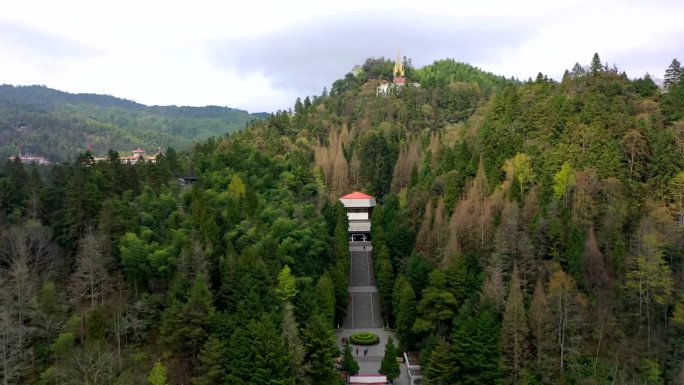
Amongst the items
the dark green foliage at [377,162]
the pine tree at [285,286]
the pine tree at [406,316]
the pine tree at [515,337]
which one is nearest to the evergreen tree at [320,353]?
the pine tree at [285,286]

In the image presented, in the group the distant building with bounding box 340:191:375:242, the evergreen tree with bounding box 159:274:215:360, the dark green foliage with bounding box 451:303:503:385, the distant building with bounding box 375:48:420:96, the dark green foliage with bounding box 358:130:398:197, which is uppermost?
the distant building with bounding box 375:48:420:96

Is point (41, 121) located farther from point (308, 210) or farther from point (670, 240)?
point (670, 240)

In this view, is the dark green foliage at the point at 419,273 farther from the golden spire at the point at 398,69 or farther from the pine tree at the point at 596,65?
the golden spire at the point at 398,69

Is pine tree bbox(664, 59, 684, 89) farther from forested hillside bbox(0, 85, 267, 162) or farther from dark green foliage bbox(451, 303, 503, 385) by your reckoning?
forested hillside bbox(0, 85, 267, 162)

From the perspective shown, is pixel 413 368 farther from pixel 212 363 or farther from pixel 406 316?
pixel 212 363

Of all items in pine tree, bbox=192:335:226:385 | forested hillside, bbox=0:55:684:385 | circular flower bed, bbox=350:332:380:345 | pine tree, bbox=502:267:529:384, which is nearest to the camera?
pine tree, bbox=192:335:226:385

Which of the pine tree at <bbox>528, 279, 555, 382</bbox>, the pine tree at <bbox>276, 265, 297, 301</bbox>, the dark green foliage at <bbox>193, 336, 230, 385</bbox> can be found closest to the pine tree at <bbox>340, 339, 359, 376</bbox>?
the pine tree at <bbox>276, 265, 297, 301</bbox>
